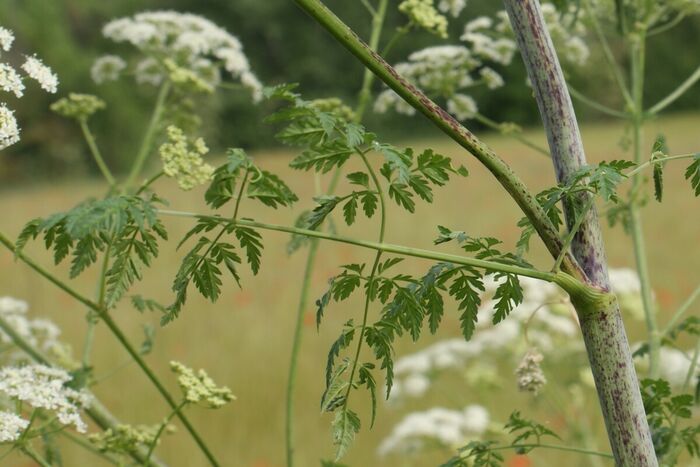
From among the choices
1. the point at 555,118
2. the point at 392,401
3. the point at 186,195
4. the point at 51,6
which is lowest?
the point at 555,118

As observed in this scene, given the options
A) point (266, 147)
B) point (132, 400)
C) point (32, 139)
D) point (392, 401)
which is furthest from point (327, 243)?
point (266, 147)

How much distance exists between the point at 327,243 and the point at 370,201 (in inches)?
405

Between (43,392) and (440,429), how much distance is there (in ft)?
7.12

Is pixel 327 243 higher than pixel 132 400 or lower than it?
higher

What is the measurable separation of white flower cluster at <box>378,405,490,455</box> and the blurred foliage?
77.1 ft

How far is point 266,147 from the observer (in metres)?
39.1

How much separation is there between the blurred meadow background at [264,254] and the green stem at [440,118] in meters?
0.42

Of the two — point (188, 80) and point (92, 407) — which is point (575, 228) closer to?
point (92, 407)

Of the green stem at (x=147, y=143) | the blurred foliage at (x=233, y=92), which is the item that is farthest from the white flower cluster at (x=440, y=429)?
the blurred foliage at (x=233, y=92)

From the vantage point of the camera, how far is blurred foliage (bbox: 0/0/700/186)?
93.5ft

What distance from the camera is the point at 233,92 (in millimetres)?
35062

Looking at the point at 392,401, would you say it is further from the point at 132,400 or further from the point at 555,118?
the point at 555,118

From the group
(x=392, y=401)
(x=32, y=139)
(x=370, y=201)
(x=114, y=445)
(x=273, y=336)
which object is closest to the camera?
(x=370, y=201)

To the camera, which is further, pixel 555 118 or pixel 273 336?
pixel 273 336
